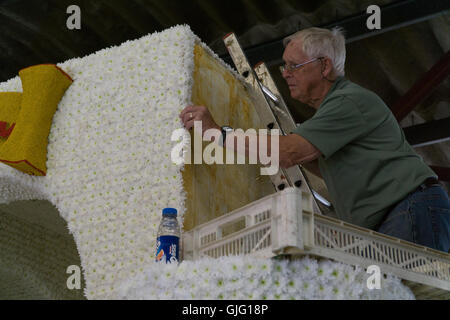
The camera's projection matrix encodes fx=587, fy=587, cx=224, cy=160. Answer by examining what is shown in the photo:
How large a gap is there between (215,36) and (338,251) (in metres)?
3.09

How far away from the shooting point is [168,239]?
178cm

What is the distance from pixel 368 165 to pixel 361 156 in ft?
0.12

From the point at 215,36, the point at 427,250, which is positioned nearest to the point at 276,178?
the point at 427,250

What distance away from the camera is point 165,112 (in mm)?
2121

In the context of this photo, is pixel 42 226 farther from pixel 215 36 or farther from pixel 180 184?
pixel 215 36

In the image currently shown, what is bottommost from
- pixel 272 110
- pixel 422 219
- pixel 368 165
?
pixel 422 219

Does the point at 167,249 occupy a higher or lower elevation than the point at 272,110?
lower

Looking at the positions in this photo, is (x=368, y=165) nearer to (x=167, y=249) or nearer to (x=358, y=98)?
(x=358, y=98)

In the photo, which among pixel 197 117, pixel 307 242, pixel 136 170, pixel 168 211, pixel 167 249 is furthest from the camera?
pixel 136 170

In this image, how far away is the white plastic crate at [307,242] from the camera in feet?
5.10

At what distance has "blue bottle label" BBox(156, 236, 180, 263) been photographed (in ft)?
5.76

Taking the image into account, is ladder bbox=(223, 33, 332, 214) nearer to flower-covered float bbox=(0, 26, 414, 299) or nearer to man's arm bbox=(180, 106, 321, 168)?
flower-covered float bbox=(0, 26, 414, 299)

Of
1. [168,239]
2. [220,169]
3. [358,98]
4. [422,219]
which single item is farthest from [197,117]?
[422,219]

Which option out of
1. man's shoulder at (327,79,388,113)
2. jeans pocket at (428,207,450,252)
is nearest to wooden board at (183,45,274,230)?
man's shoulder at (327,79,388,113)
